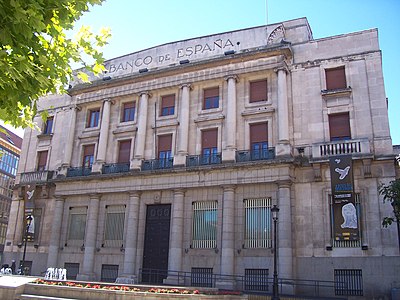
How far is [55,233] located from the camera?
29375 millimetres

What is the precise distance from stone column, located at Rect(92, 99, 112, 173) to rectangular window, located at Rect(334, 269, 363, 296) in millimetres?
17152

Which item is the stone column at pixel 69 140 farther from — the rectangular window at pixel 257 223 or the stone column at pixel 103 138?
the rectangular window at pixel 257 223

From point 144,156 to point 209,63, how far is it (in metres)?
7.65

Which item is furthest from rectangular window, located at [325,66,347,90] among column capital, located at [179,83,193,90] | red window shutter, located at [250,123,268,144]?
column capital, located at [179,83,193,90]

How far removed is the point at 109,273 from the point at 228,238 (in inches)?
346

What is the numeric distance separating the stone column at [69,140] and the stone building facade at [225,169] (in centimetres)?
8

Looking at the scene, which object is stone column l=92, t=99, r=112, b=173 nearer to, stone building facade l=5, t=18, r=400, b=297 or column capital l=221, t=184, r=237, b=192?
stone building facade l=5, t=18, r=400, b=297

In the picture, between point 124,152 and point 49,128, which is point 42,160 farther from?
point 124,152

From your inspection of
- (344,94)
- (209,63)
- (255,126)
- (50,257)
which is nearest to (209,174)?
(255,126)

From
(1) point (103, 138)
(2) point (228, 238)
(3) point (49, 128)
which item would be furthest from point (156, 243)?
(3) point (49, 128)

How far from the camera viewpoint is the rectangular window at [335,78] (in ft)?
80.4

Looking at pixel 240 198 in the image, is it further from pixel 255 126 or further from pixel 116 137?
pixel 116 137

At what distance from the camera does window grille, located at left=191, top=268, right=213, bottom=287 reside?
23812 millimetres

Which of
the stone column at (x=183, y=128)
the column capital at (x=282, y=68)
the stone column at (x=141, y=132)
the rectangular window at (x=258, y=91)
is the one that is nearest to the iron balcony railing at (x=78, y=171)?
the stone column at (x=141, y=132)
